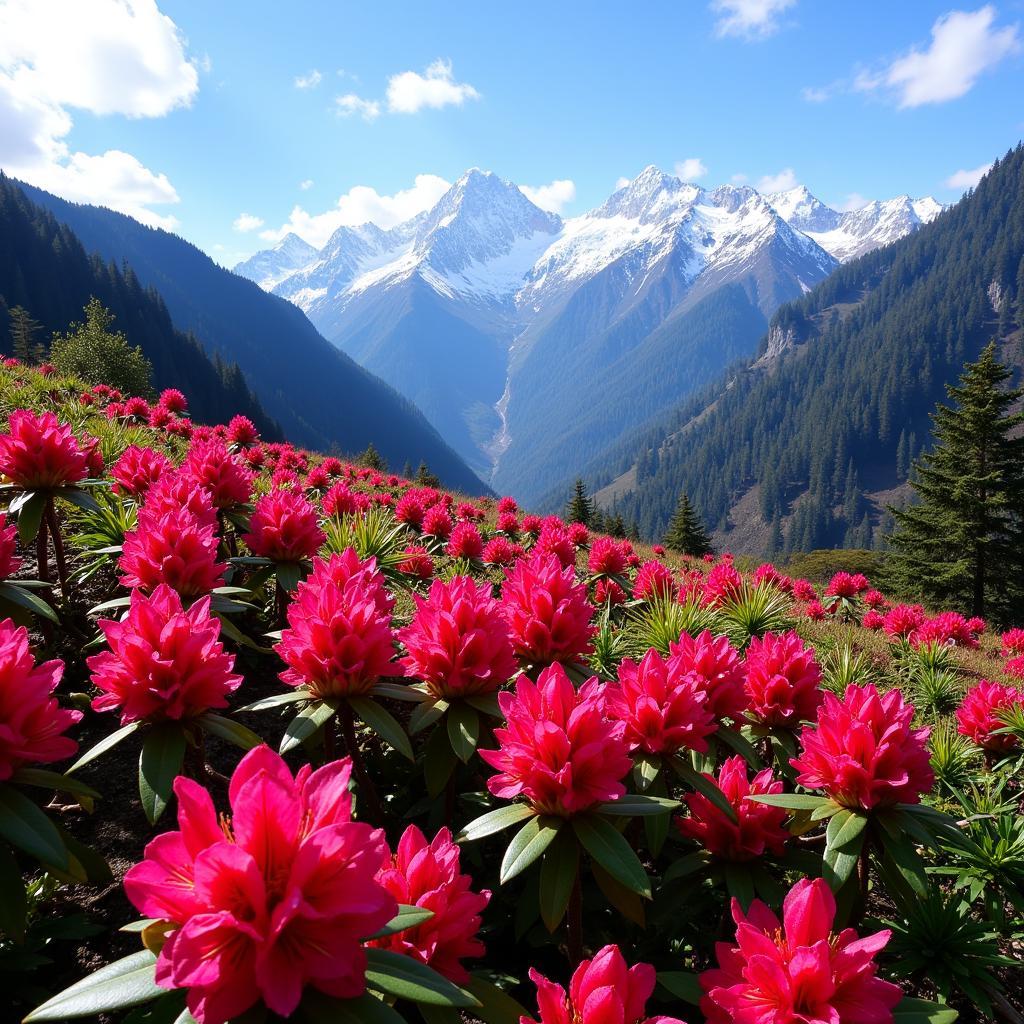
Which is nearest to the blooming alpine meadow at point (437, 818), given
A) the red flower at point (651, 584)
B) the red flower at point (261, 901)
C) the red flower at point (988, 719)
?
the red flower at point (261, 901)

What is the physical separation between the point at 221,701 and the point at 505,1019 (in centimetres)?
116

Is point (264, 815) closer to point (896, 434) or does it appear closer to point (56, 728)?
point (56, 728)

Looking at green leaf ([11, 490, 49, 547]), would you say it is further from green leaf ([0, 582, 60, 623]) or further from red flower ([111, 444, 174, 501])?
red flower ([111, 444, 174, 501])

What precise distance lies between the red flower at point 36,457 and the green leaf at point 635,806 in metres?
3.07

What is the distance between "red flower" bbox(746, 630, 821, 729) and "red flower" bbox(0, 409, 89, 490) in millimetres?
3559

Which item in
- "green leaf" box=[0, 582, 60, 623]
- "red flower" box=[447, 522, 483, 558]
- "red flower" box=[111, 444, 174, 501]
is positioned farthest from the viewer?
"red flower" box=[447, 522, 483, 558]

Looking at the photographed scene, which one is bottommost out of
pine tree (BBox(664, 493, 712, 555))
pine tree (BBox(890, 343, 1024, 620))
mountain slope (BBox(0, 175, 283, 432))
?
pine tree (BBox(664, 493, 712, 555))

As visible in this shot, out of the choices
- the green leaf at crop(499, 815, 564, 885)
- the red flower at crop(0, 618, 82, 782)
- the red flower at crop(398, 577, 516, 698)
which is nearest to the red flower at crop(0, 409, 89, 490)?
the red flower at crop(0, 618, 82, 782)

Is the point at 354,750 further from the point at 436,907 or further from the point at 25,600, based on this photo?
the point at 25,600

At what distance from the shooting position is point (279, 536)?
10.6ft

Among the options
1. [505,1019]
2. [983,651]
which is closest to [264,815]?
[505,1019]

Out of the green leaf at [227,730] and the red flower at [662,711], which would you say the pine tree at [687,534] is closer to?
the red flower at [662,711]

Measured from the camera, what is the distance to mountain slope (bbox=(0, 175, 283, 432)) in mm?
99000

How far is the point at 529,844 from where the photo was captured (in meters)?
1.66
